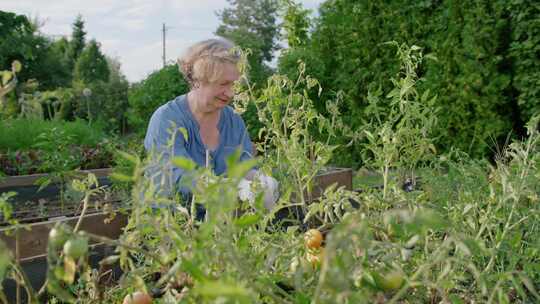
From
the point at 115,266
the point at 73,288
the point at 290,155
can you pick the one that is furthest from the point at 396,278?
the point at 115,266

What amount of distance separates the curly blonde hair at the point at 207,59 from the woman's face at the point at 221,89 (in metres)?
0.02

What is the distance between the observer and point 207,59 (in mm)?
2488

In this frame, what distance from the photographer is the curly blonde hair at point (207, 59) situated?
2465 mm

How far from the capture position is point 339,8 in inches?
277

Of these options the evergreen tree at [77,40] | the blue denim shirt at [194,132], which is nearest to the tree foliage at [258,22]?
the evergreen tree at [77,40]

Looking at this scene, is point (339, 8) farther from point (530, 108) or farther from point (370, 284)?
point (370, 284)

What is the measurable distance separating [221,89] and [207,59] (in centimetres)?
15

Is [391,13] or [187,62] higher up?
[391,13]

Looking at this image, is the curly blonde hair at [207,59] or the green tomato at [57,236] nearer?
the green tomato at [57,236]

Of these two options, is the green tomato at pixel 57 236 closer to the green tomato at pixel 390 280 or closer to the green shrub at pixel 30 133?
the green tomato at pixel 390 280

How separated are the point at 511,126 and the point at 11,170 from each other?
4.92 meters

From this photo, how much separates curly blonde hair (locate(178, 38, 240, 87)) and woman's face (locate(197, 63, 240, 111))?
20 millimetres

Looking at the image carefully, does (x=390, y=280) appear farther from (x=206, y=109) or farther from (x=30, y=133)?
(x=30, y=133)

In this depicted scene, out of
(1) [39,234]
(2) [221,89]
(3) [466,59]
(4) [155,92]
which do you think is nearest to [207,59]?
(2) [221,89]
